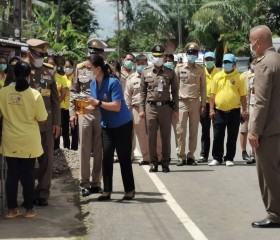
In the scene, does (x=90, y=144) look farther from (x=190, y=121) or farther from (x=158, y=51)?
(x=190, y=121)

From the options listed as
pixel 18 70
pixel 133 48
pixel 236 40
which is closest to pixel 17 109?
pixel 18 70

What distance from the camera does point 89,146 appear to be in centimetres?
875

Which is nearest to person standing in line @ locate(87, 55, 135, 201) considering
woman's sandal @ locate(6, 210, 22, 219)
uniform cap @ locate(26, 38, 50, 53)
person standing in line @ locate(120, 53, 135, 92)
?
uniform cap @ locate(26, 38, 50, 53)

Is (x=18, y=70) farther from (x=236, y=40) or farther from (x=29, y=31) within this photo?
(x=236, y=40)

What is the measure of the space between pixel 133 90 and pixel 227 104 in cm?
183

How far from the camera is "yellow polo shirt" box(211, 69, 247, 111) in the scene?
11.3 metres

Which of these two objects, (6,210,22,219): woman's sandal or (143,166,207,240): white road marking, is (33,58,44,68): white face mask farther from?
(143,166,207,240): white road marking

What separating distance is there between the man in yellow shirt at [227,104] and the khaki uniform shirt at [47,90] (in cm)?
395

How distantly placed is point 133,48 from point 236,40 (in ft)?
79.5

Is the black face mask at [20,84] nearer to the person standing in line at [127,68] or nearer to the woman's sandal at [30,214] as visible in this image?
the woman's sandal at [30,214]

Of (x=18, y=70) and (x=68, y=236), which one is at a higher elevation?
(x=18, y=70)

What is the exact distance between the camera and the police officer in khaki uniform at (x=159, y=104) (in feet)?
34.6

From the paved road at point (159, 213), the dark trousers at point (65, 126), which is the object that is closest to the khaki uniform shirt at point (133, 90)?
the dark trousers at point (65, 126)

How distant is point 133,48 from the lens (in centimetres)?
6462
